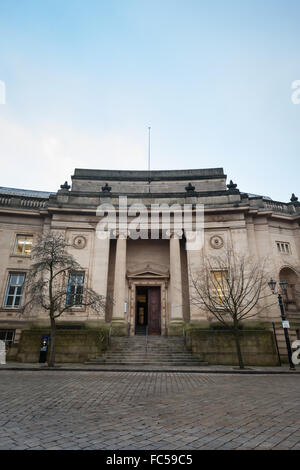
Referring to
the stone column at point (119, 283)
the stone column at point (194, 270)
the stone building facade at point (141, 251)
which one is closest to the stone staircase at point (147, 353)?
the stone building facade at point (141, 251)

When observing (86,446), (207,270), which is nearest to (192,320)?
(207,270)

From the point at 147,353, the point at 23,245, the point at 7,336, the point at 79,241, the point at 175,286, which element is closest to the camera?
the point at 147,353

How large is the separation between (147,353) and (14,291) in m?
12.0

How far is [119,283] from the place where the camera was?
2086 cm

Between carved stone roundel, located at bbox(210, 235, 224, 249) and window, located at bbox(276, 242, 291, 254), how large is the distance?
205 inches

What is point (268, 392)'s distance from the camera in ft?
27.2

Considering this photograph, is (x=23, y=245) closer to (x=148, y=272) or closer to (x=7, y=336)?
(x=7, y=336)

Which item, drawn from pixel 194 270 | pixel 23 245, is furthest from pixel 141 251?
pixel 23 245

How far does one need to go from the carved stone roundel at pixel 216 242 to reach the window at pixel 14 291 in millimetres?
15456

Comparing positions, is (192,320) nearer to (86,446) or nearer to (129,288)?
(129,288)

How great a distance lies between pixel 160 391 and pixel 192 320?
11.8 m

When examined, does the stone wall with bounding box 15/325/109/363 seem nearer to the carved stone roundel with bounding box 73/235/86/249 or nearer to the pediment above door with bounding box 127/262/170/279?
the pediment above door with bounding box 127/262/170/279

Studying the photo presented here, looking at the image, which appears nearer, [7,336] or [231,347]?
[231,347]
